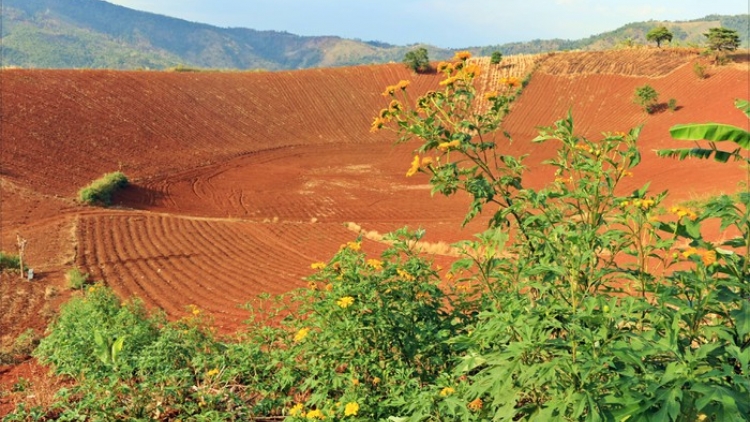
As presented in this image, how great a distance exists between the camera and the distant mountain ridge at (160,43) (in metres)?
98.5

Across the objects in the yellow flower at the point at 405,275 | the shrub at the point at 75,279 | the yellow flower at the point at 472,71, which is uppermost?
the yellow flower at the point at 472,71

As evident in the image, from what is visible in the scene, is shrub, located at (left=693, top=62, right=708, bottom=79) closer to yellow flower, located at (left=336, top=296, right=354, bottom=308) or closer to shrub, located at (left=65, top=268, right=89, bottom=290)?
shrub, located at (left=65, top=268, right=89, bottom=290)

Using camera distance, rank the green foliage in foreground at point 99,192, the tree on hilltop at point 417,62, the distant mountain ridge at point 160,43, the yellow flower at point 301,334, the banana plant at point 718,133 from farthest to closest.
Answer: the distant mountain ridge at point 160,43 < the tree on hilltop at point 417,62 < the green foliage in foreground at point 99,192 < the yellow flower at point 301,334 < the banana plant at point 718,133

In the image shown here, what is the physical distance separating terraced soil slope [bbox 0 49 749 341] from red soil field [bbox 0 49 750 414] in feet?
0.25

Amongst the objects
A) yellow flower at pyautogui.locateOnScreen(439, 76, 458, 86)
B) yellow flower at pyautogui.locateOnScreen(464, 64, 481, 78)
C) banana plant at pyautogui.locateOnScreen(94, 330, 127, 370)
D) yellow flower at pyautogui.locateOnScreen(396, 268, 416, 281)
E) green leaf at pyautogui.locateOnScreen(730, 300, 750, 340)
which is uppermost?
yellow flower at pyautogui.locateOnScreen(464, 64, 481, 78)

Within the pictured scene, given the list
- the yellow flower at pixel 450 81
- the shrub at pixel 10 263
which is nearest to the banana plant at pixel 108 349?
the yellow flower at pixel 450 81

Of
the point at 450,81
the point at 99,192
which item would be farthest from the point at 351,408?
the point at 99,192

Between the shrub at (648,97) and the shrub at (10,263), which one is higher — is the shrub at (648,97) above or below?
above

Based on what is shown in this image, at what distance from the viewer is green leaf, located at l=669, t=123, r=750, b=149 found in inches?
99.7

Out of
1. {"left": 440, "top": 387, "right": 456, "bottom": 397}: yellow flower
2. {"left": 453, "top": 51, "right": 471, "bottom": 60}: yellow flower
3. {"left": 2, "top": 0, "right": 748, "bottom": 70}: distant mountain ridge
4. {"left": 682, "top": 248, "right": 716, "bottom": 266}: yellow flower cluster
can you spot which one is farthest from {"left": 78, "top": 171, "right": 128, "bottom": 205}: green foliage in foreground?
{"left": 2, "top": 0, "right": 748, "bottom": 70}: distant mountain ridge

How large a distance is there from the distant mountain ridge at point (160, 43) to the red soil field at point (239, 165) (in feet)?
244

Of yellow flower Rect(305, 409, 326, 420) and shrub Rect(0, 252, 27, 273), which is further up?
yellow flower Rect(305, 409, 326, 420)

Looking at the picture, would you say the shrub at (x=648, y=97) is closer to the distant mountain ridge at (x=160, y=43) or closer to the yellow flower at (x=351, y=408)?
the yellow flower at (x=351, y=408)

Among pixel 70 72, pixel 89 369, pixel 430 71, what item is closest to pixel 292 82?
pixel 430 71
